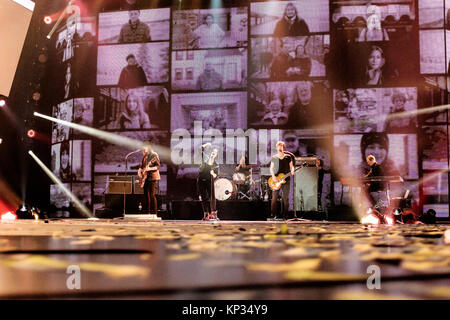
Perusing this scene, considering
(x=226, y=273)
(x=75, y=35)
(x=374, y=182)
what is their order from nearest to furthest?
1. (x=226, y=273)
2. (x=374, y=182)
3. (x=75, y=35)

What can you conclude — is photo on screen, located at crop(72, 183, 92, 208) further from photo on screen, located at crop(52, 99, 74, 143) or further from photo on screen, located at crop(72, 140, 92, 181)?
photo on screen, located at crop(52, 99, 74, 143)

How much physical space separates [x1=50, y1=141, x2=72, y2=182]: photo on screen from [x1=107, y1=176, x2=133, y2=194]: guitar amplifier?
7.10 feet

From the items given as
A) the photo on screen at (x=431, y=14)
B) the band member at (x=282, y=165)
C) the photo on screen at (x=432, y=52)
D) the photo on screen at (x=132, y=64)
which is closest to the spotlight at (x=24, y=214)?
the photo on screen at (x=132, y=64)

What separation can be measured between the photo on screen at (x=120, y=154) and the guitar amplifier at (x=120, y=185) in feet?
3.35

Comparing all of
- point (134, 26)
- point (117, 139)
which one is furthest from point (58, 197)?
point (134, 26)

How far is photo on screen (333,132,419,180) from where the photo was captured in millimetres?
10617

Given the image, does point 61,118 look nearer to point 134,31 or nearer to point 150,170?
point 134,31

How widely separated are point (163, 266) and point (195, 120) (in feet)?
31.0

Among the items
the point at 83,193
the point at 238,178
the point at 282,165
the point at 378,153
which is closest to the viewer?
the point at 282,165

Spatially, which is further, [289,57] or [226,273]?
[289,57]

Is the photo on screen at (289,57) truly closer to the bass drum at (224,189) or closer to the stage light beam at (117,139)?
the bass drum at (224,189)

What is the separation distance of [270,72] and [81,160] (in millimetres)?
5411

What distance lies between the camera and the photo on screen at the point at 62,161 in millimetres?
12312

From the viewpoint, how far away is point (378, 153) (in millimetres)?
10742
